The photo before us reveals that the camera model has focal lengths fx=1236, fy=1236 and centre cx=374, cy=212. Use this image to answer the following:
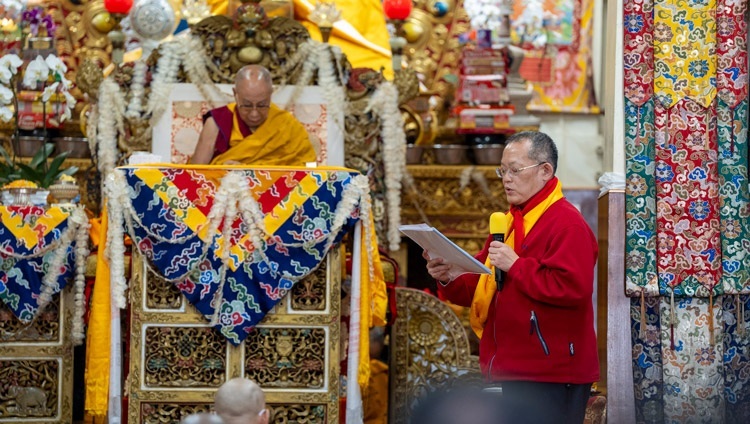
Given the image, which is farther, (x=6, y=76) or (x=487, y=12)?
(x=487, y=12)

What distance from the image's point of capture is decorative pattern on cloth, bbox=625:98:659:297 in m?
5.64

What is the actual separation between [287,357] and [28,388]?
1.37m

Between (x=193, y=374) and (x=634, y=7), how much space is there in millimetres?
2598

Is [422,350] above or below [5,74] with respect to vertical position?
below

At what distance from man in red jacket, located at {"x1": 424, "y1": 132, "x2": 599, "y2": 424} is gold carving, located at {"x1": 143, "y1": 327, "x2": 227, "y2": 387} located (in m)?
1.57

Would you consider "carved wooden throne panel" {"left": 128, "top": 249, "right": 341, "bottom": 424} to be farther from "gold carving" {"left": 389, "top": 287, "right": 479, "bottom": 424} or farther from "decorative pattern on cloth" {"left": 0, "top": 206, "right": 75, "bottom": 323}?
"gold carving" {"left": 389, "top": 287, "right": 479, "bottom": 424}

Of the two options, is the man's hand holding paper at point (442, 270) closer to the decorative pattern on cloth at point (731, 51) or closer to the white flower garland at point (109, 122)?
the decorative pattern on cloth at point (731, 51)

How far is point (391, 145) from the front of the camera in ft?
23.5

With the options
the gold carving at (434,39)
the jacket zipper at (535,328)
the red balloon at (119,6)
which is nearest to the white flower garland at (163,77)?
the red balloon at (119,6)

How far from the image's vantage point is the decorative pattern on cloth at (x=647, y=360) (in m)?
5.69

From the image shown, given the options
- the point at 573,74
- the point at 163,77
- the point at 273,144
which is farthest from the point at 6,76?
the point at 573,74

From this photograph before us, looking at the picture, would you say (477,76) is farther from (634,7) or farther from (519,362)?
(519,362)

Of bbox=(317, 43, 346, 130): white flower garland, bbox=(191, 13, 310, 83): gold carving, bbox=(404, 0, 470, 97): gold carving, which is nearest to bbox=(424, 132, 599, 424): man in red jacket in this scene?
bbox=(317, 43, 346, 130): white flower garland

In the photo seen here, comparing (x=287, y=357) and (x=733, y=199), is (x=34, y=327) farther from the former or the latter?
(x=733, y=199)
